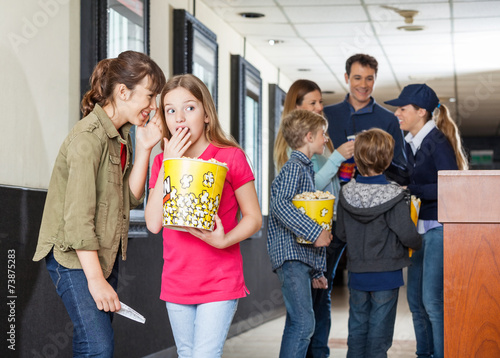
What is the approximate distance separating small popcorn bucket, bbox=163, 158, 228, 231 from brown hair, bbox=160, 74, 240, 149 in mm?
309

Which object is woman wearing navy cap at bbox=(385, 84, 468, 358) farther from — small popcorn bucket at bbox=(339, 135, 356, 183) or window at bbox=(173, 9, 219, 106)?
window at bbox=(173, 9, 219, 106)

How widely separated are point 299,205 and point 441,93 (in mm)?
7287

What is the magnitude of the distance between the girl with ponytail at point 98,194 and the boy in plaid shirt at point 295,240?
0.97m

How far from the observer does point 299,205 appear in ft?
9.68

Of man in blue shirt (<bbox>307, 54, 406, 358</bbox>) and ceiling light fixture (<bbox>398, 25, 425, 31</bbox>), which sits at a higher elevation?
ceiling light fixture (<bbox>398, 25, 425, 31</bbox>)

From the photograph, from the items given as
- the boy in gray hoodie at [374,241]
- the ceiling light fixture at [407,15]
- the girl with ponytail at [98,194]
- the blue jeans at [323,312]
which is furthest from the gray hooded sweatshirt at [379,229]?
the ceiling light fixture at [407,15]

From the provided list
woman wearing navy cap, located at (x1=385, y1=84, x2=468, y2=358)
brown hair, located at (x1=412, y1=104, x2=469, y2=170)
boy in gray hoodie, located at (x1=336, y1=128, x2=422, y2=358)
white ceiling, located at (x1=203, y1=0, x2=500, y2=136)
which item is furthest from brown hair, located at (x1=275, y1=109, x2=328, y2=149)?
white ceiling, located at (x1=203, y1=0, x2=500, y2=136)

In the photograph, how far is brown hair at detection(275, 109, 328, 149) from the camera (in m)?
3.16

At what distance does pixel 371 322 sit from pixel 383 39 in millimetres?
4023

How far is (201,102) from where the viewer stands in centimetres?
202

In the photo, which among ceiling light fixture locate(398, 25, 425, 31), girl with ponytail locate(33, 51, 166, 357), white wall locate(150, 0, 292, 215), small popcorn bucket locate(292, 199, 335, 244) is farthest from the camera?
ceiling light fixture locate(398, 25, 425, 31)

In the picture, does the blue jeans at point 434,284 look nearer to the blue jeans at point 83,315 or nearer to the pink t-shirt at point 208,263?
the pink t-shirt at point 208,263

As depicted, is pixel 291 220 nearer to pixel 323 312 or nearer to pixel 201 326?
pixel 323 312

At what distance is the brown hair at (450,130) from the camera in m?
3.42
